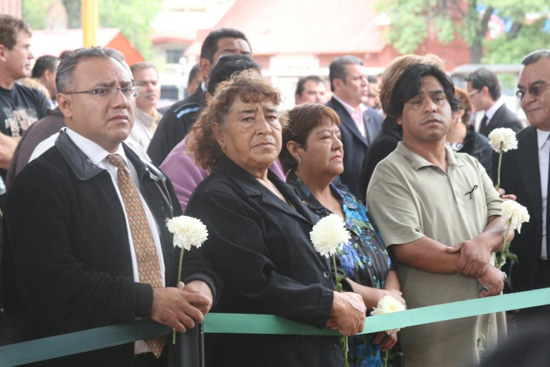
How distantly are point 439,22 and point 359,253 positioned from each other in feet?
112

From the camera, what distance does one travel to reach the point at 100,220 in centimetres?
329

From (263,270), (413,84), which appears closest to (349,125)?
(413,84)

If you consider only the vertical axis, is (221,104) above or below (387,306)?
above

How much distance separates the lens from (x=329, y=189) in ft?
14.7

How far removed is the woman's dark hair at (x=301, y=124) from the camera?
4406 mm

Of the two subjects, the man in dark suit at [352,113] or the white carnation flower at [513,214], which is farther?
the man in dark suit at [352,113]

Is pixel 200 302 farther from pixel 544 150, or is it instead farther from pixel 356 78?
pixel 356 78

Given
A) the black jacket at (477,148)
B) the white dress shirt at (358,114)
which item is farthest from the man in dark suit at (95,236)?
the white dress shirt at (358,114)

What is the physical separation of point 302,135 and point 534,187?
164 cm

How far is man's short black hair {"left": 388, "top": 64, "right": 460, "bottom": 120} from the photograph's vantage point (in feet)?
15.4

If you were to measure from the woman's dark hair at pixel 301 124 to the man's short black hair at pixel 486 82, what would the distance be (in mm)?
6185

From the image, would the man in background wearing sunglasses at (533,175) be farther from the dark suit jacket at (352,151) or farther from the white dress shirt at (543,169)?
the dark suit jacket at (352,151)

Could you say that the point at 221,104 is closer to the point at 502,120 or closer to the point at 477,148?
the point at 477,148

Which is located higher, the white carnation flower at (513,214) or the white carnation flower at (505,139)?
the white carnation flower at (505,139)
